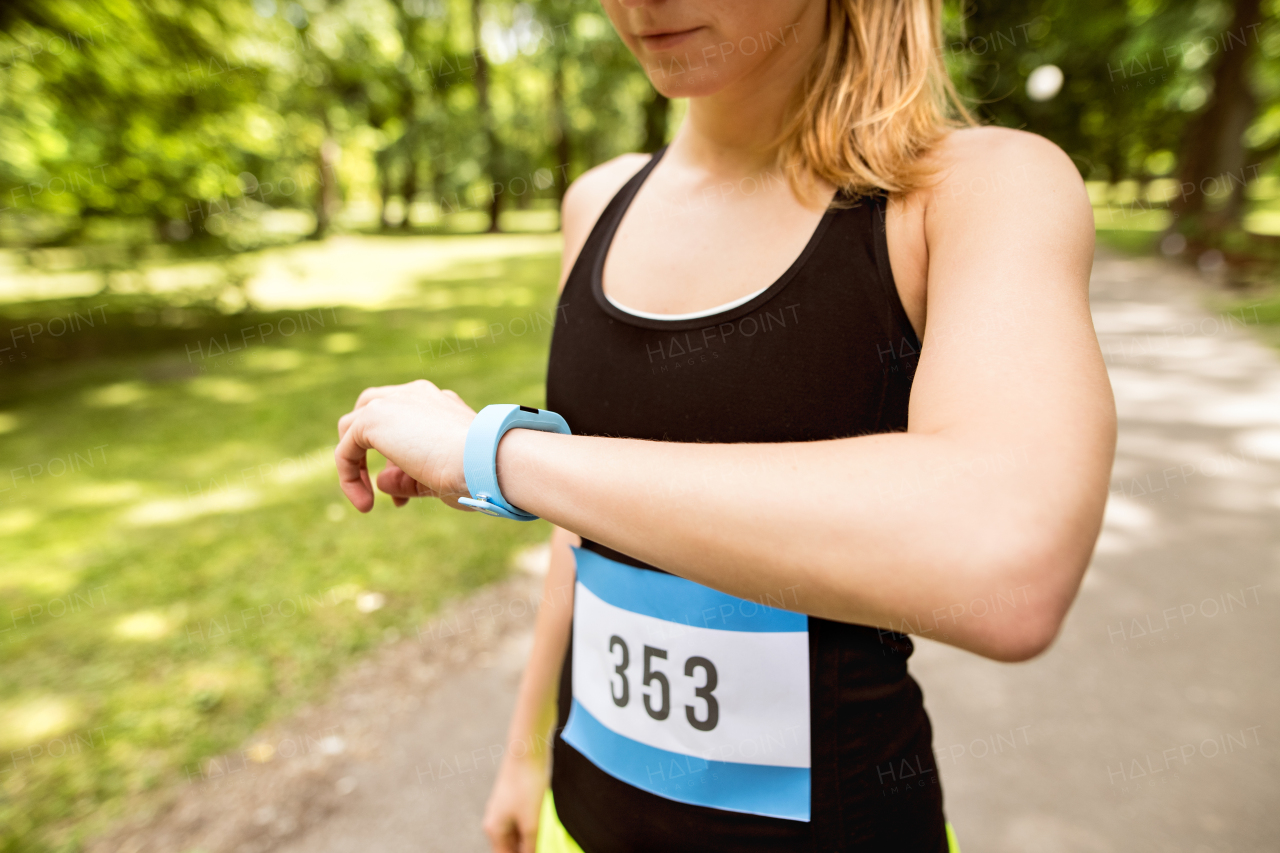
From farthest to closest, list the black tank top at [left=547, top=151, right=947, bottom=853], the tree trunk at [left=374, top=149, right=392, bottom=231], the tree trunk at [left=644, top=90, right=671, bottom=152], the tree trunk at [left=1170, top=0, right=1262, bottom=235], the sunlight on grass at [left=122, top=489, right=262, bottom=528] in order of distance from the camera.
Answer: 1. the tree trunk at [left=374, top=149, right=392, bottom=231]
2. the tree trunk at [left=1170, top=0, right=1262, bottom=235]
3. the tree trunk at [left=644, top=90, right=671, bottom=152]
4. the sunlight on grass at [left=122, top=489, right=262, bottom=528]
5. the black tank top at [left=547, top=151, right=947, bottom=853]

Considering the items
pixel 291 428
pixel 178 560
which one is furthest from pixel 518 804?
pixel 291 428

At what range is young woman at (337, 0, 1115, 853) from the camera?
639mm

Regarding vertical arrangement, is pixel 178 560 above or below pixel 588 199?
below

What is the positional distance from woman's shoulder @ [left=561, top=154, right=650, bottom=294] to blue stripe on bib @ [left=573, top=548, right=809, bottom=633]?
61 cm

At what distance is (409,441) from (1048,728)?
9.99 feet

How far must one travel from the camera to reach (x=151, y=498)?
17.2 ft

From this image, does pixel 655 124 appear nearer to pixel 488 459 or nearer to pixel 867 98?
pixel 867 98

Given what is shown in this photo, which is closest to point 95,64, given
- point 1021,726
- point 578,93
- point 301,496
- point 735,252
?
point 301,496

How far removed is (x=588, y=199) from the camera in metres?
1.50

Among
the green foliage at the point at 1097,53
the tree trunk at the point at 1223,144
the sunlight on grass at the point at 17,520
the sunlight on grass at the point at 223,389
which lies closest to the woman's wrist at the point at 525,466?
the sunlight on grass at the point at 17,520

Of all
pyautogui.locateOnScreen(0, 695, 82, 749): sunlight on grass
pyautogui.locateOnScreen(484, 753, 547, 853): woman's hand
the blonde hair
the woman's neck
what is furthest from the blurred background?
pyautogui.locateOnScreen(484, 753, 547, 853): woman's hand

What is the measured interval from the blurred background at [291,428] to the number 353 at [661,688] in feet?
3.53

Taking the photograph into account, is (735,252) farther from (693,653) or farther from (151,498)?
(151,498)

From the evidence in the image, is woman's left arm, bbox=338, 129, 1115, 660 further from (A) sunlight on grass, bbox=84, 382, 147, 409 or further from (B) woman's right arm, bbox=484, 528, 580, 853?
(A) sunlight on grass, bbox=84, 382, 147, 409
